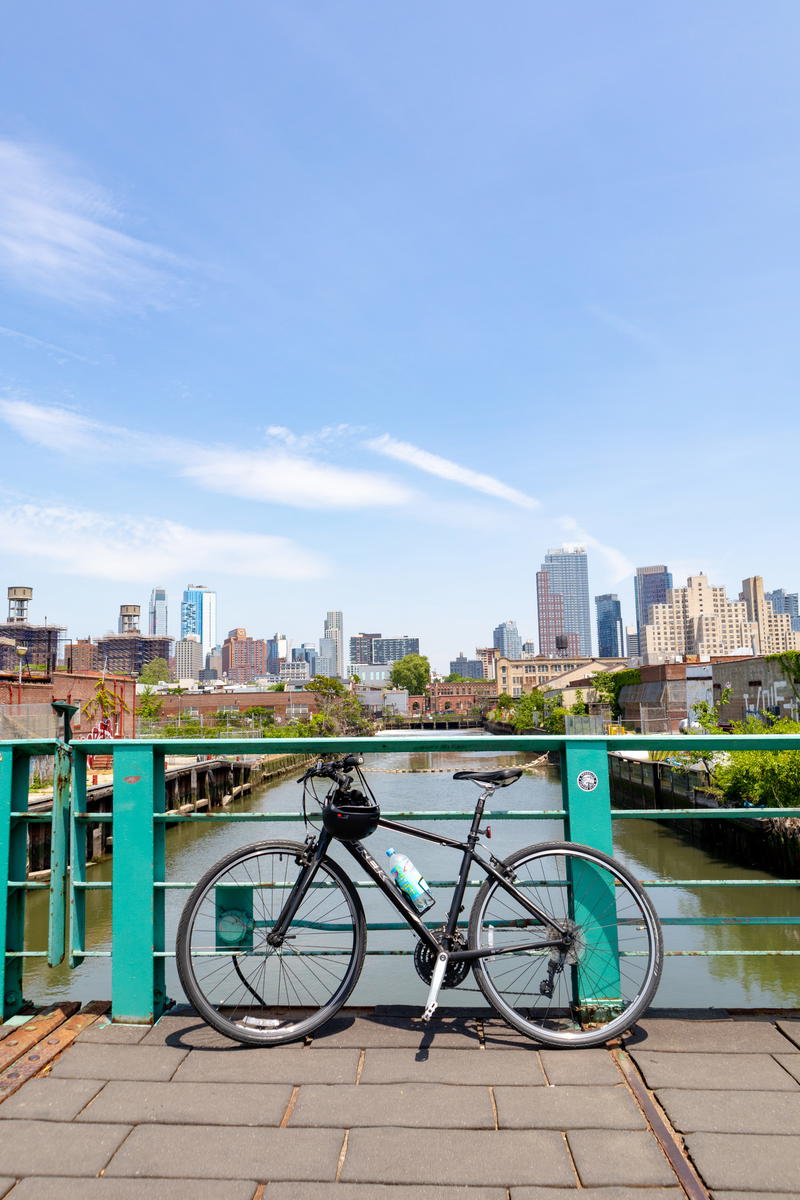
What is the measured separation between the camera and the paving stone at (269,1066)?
9.47 feet

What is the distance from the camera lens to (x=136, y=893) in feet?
11.3

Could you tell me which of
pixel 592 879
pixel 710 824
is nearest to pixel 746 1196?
pixel 592 879

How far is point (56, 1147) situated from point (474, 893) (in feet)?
19.4

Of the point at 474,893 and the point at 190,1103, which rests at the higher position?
the point at 190,1103

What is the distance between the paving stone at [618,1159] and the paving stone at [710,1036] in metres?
0.71

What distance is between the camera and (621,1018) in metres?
3.14

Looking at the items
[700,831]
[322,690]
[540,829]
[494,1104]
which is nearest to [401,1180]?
[494,1104]

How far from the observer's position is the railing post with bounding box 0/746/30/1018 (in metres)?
3.46

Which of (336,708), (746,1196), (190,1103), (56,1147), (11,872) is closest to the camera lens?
(746,1196)

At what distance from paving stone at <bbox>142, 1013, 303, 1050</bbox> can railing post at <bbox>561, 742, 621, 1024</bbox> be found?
1.13m

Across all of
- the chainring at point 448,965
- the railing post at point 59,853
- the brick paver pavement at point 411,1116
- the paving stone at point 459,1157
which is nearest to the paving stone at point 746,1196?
the brick paver pavement at point 411,1116

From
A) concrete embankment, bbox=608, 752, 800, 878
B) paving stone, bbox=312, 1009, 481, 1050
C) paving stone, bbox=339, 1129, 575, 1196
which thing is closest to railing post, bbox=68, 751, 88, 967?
paving stone, bbox=312, 1009, 481, 1050

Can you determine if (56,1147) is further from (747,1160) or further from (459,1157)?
(747,1160)

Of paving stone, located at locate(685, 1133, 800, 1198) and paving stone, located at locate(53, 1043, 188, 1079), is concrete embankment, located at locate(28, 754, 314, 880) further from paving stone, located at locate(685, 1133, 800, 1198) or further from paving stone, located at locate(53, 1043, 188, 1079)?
paving stone, located at locate(685, 1133, 800, 1198)
